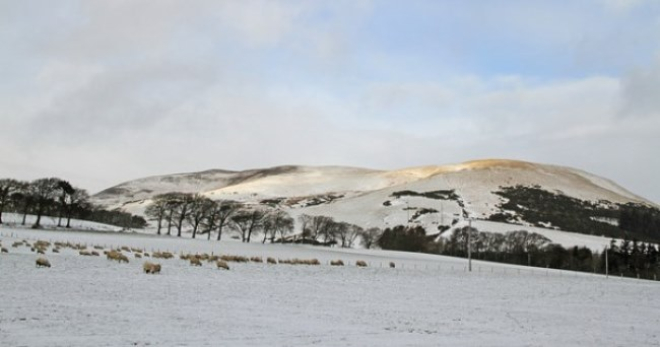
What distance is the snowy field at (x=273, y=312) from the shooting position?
16.1 meters

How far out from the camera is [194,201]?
6043 inches

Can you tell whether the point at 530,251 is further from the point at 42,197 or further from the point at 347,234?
the point at 42,197

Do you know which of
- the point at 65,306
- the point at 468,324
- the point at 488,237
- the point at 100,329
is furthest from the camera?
the point at 488,237

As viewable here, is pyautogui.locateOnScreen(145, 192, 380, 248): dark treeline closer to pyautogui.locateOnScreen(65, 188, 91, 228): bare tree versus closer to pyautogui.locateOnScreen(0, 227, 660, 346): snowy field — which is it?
pyautogui.locateOnScreen(65, 188, 91, 228): bare tree

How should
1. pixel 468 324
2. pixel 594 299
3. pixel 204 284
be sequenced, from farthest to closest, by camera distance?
pixel 594 299
pixel 204 284
pixel 468 324

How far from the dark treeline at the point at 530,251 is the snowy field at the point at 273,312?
93.0 m

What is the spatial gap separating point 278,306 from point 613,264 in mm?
126558

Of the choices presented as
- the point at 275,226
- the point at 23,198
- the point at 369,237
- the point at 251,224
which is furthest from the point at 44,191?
the point at 369,237

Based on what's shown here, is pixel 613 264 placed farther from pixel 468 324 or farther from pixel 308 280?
pixel 468 324

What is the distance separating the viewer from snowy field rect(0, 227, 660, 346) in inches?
632

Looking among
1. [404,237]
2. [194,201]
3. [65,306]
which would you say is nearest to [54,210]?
[194,201]

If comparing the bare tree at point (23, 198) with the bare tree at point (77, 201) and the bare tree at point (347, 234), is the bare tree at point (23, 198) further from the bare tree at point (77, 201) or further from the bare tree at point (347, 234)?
the bare tree at point (347, 234)

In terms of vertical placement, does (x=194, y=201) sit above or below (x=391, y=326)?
above

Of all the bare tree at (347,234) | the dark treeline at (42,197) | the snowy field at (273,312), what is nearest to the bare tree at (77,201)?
the dark treeline at (42,197)
